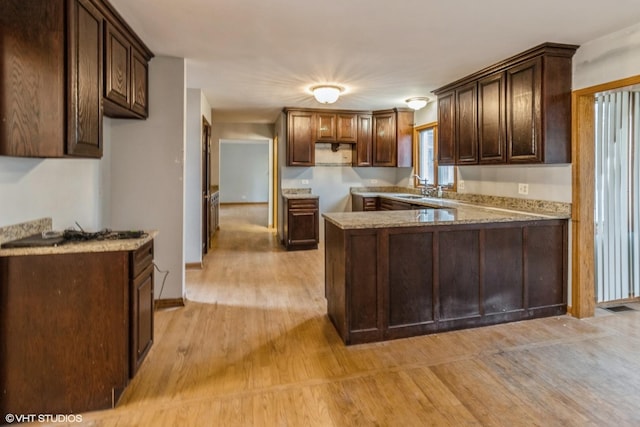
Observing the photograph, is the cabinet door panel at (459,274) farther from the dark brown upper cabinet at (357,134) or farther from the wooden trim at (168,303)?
the dark brown upper cabinet at (357,134)

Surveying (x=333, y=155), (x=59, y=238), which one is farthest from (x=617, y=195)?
(x=59, y=238)

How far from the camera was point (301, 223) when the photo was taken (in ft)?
19.8

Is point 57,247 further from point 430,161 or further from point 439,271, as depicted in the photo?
point 430,161

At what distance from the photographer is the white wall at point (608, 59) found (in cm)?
271

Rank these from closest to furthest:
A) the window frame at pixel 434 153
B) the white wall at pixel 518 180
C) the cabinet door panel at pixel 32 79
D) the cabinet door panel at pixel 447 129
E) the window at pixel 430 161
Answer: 1. the cabinet door panel at pixel 32 79
2. the white wall at pixel 518 180
3. the cabinet door panel at pixel 447 129
4. the window at pixel 430 161
5. the window frame at pixel 434 153

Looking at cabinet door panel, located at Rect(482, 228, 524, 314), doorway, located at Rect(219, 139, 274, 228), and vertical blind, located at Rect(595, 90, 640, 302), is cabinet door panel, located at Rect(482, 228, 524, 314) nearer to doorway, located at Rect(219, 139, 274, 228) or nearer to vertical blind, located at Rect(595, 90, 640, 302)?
vertical blind, located at Rect(595, 90, 640, 302)

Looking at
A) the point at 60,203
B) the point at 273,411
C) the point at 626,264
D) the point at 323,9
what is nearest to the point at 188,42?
the point at 323,9

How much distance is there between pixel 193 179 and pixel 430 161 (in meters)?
3.64

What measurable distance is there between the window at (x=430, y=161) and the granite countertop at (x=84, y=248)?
4.29 m

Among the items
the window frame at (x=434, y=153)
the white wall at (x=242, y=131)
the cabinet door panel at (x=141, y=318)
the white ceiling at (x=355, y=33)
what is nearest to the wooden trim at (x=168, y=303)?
the cabinet door panel at (x=141, y=318)

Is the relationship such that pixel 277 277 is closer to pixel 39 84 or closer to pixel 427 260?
pixel 427 260

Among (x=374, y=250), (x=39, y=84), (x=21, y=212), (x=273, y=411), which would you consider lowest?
(x=273, y=411)

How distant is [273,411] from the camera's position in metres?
1.94

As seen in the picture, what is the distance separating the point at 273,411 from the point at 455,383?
42.9 inches
